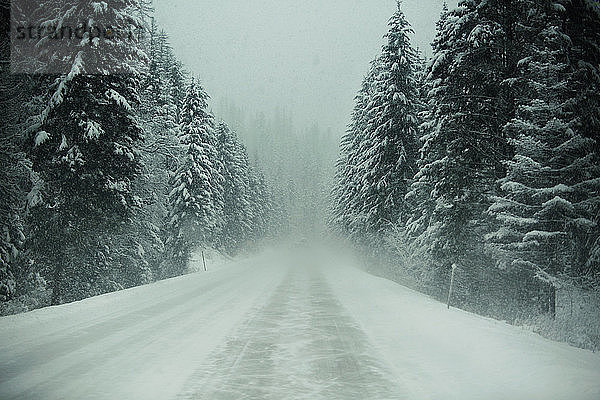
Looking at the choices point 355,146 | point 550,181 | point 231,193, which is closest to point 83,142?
point 550,181

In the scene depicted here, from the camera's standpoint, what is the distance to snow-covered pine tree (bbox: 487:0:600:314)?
11664mm

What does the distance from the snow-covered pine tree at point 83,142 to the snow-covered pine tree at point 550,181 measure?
13448 mm

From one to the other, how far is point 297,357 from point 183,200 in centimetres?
2724

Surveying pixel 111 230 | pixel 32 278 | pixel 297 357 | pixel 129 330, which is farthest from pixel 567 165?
pixel 32 278

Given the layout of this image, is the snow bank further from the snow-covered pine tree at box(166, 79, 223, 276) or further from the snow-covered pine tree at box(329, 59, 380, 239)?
the snow-covered pine tree at box(166, 79, 223, 276)

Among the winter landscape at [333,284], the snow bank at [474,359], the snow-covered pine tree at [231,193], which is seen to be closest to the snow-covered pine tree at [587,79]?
the winter landscape at [333,284]

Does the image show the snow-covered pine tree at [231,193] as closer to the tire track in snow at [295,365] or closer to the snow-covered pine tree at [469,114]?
the snow-covered pine tree at [469,114]

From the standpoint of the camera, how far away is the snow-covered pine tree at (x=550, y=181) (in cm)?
1166

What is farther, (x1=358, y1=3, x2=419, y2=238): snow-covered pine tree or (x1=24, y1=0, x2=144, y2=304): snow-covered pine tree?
(x1=358, y1=3, x2=419, y2=238): snow-covered pine tree

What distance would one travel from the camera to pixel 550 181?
40.8 ft

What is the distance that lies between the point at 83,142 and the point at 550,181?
15.4m

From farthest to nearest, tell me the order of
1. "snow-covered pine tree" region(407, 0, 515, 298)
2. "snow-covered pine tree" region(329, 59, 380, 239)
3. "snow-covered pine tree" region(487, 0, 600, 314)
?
1. "snow-covered pine tree" region(329, 59, 380, 239)
2. "snow-covered pine tree" region(407, 0, 515, 298)
3. "snow-covered pine tree" region(487, 0, 600, 314)

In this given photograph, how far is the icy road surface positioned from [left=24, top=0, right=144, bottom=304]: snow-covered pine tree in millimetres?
5621

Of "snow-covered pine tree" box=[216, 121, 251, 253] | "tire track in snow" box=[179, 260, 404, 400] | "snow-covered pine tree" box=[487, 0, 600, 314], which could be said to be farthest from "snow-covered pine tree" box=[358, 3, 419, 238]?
"snow-covered pine tree" box=[216, 121, 251, 253]
